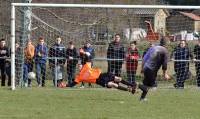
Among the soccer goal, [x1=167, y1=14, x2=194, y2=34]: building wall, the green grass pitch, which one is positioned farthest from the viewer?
[x1=167, y1=14, x2=194, y2=34]: building wall

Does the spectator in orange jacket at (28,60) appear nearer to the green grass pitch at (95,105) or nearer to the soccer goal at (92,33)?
the soccer goal at (92,33)

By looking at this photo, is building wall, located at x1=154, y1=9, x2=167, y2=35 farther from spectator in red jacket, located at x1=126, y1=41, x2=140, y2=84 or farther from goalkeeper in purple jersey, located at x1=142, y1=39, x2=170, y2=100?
goalkeeper in purple jersey, located at x1=142, y1=39, x2=170, y2=100

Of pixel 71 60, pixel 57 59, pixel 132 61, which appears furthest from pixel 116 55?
pixel 57 59

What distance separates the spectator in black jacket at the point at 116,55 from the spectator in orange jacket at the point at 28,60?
253cm

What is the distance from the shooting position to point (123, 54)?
21297 millimetres

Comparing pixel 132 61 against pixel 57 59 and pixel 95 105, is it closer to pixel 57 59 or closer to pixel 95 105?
pixel 57 59

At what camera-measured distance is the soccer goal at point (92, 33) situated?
21.1 metres

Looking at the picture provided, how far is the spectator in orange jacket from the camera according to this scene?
2112cm

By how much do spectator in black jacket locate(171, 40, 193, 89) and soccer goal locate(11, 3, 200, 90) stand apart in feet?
0.59

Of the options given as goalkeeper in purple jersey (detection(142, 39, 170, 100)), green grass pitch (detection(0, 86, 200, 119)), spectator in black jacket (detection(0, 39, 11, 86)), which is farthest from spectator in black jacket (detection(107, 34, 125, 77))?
goalkeeper in purple jersey (detection(142, 39, 170, 100))

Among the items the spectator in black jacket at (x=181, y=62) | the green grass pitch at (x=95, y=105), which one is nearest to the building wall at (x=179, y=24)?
the spectator in black jacket at (x=181, y=62)

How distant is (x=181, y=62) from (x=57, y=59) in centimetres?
416

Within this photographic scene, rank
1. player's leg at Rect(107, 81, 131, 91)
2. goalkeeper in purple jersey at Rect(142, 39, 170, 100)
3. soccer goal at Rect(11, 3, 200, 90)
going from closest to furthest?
goalkeeper in purple jersey at Rect(142, 39, 170, 100) < player's leg at Rect(107, 81, 131, 91) < soccer goal at Rect(11, 3, 200, 90)

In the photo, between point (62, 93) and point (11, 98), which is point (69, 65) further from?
point (11, 98)
